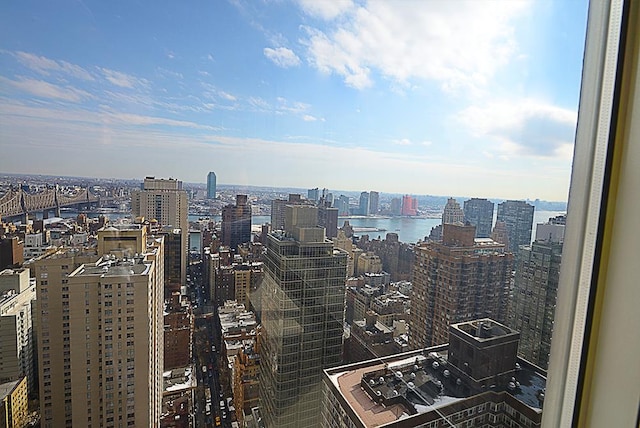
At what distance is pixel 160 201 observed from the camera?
109cm

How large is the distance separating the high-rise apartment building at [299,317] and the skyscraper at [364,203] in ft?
0.57

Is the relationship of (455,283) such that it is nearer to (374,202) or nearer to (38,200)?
(374,202)

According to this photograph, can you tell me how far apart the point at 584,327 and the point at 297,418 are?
4.13 feet

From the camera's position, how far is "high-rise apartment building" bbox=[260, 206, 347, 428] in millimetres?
1413

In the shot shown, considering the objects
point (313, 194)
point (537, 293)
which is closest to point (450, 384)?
point (537, 293)

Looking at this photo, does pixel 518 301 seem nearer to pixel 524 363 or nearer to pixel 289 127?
pixel 524 363

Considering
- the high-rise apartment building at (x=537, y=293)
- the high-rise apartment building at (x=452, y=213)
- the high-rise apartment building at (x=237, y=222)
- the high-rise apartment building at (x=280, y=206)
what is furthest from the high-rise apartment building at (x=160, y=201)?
the high-rise apartment building at (x=537, y=293)

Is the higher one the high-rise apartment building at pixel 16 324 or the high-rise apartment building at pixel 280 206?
the high-rise apartment building at pixel 280 206

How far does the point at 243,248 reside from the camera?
1372 mm

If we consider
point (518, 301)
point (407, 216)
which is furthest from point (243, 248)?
point (518, 301)

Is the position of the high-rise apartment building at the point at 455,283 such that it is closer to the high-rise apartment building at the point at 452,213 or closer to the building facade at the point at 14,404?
the high-rise apartment building at the point at 452,213

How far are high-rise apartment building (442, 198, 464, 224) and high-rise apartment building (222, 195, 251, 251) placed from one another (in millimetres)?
703

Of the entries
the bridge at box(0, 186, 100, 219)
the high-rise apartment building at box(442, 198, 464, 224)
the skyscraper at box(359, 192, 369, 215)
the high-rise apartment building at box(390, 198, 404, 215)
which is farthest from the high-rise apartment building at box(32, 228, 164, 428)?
the high-rise apartment building at box(442, 198, 464, 224)

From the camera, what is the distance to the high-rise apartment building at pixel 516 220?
112 centimetres
